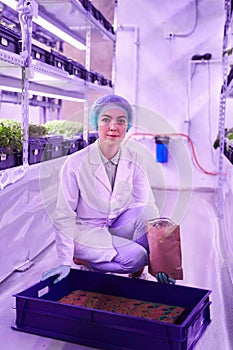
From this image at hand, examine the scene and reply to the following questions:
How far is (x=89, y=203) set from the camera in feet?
7.25

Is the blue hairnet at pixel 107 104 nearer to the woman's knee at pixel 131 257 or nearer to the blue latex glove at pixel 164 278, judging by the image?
the woman's knee at pixel 131 257

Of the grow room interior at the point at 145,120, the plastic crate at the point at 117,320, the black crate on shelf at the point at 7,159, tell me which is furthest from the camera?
A: the grow room interior at the point at 145,120

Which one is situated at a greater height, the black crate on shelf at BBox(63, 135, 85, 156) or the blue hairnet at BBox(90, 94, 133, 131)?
the blue hairnet at BBox(90, 94, 133, 131)

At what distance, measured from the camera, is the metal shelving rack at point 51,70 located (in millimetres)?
2391

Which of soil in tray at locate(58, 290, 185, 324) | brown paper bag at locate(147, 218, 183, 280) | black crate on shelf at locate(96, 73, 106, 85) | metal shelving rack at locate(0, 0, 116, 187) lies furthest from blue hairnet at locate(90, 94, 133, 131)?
black crate on shelf at locate(96, 73, 106, 85)

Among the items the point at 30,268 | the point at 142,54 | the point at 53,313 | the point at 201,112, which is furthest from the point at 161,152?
the point at 53,313

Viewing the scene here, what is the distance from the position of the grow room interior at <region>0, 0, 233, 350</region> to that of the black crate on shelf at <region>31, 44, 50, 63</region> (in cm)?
1

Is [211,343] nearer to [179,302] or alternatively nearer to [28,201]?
[179,302]

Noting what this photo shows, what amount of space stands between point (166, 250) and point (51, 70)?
1447 millimetres

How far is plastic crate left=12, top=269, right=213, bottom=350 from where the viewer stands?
1612mm

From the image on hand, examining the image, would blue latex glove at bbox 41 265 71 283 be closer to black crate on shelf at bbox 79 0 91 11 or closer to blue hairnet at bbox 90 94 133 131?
blue hairnet at bbox 90 94 133 131

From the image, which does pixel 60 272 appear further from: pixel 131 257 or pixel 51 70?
pixel 51 70

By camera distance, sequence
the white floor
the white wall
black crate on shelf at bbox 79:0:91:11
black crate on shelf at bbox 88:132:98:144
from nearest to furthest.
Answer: the white floor, black crate on shelf at bbox 79:0:91:11, black crate on shelf at bbox 88:132:98:144, the white wall

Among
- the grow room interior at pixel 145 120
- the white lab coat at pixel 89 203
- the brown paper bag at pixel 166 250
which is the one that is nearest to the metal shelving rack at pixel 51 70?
the grow room interior at pixel 145 120
